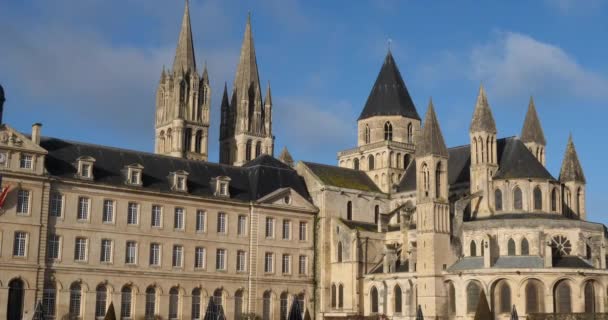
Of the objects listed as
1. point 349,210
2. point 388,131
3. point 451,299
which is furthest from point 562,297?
point 388,131

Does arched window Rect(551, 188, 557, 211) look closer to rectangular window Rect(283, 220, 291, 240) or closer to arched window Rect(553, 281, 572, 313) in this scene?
arched window Rect(553, 281, 572, 313)

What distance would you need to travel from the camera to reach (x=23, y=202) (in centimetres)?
5572

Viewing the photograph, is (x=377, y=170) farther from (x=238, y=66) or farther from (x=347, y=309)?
(x=238, y=66)

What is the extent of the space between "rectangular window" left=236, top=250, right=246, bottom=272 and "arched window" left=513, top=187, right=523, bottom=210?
857 inches

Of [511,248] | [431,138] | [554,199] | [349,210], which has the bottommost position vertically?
[511,248]

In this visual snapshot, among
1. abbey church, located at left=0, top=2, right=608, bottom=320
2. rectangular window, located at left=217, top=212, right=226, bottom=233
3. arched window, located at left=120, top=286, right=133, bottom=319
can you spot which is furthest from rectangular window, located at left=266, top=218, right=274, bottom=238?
arched window, located at left=120, top=286, right=133, bottom=319

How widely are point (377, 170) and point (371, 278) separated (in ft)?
45.6

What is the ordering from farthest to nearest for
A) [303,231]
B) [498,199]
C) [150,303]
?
1. [303,231]
2. [498,199]
3. [150,303]

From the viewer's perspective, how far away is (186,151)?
9806 cm

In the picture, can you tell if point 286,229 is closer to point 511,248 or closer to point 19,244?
point 511,248

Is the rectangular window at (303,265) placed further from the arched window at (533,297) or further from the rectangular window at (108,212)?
the arched window at (533,297)

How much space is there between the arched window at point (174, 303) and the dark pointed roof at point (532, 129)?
33573 mm

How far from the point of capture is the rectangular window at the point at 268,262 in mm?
67562

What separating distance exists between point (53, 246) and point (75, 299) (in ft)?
12.9
